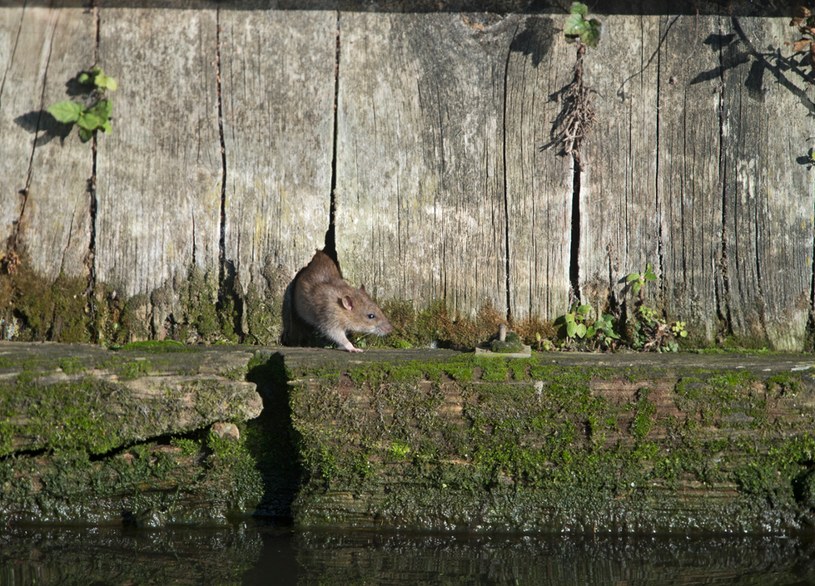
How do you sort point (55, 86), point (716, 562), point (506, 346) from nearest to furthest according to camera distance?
point (716, 562) < point (506, 346) < point (55, 86)

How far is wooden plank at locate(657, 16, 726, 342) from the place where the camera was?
550 cm

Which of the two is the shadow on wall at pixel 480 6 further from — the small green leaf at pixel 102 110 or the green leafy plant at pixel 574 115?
the small green leaf at pixel 102 110

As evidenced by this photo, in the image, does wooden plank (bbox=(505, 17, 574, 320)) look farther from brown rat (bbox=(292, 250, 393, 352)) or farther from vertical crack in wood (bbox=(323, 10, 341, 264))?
vertical crack in wood (bbox=(323, 10, 341, 264))

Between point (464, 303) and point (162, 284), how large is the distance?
1.65 metres

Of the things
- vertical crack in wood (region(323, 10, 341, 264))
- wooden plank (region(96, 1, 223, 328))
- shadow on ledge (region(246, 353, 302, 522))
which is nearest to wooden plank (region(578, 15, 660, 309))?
vertical crack in wood (region(323, 10, 341, 264))

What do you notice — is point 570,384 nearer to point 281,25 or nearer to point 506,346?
point 506,346

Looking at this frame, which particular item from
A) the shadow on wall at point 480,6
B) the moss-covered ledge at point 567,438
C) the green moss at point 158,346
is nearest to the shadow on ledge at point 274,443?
Answer: the moss-covered ledge at point 567,438

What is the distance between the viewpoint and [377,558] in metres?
4.70

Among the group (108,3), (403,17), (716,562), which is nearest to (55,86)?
(108,3)

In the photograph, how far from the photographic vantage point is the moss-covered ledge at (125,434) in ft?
15.6

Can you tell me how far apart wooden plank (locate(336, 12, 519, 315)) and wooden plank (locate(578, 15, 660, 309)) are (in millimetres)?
481

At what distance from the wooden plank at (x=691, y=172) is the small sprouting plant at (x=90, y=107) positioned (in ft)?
9.81

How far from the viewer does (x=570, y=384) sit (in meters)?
4.84

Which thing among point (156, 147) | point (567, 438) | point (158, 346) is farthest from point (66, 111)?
point (567, 438)
